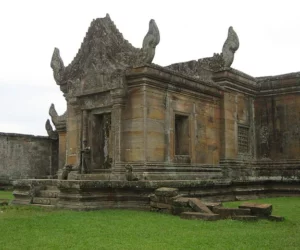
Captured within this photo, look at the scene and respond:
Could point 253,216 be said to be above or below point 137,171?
below

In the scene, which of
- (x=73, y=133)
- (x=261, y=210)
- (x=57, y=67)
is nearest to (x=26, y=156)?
(x=57, y=67)

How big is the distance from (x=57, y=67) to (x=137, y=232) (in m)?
10.8

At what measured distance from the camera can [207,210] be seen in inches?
409

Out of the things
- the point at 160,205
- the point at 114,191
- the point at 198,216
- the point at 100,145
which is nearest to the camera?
the point at 198,216

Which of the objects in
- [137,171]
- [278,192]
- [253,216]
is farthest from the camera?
[278,192]

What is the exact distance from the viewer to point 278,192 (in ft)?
59.4

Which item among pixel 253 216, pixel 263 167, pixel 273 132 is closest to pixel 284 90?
pixel 273 132

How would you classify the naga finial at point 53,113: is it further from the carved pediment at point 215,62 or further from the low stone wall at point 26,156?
the carved pediment at point 215,62

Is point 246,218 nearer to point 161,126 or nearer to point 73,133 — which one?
point 161,126

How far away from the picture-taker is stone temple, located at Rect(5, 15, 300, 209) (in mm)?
13766

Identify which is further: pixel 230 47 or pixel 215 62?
pixel 230 47

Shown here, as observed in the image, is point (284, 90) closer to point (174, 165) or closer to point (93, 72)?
point (174, 165)

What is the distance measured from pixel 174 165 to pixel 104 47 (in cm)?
492

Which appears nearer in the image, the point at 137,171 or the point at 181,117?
the point at 137,171
